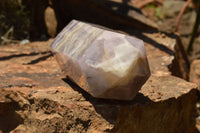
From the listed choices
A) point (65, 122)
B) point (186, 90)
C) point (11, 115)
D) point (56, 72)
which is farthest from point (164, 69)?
point (11, 115)

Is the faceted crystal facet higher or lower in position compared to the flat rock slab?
higher

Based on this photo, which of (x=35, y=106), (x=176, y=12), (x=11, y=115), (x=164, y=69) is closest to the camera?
(x=35, y=106)

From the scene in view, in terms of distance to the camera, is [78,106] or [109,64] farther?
[78,106]

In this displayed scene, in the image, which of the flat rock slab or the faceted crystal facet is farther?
the flat rock slab

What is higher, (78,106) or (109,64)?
(109,64)

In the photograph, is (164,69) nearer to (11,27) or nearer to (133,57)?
(133,57)
